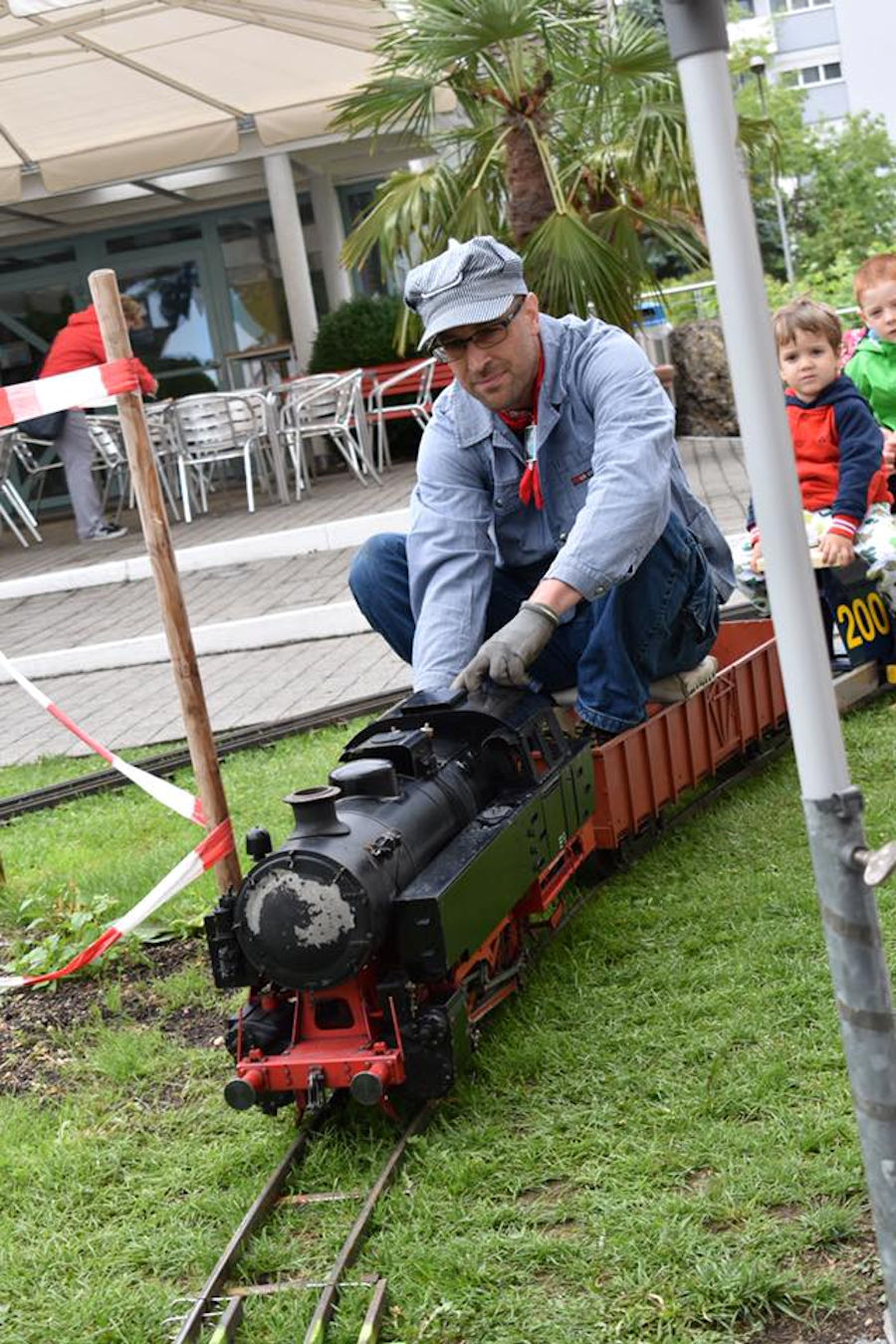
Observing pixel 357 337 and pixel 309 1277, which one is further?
pixel 357 337

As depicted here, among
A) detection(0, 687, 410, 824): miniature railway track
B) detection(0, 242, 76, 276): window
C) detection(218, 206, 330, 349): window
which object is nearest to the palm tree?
detection(0, 687, 410, 824): miniature railway track

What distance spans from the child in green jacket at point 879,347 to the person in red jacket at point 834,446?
1.21 ft

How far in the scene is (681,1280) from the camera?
10.5 ft

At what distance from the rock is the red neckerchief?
1299cm

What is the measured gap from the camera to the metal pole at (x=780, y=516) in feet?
7.85

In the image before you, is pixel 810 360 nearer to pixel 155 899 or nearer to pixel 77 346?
pixel 155 899

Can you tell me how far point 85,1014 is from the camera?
537 cm

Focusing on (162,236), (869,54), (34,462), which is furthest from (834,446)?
(869,54)

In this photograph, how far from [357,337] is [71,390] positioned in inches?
528

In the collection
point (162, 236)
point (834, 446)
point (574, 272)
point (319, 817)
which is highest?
point (162, 236)

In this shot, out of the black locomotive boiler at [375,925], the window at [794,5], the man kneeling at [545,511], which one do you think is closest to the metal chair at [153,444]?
the man kneeling at [545,511]

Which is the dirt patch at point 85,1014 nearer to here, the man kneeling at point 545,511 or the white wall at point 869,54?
the man kneeling at point 545,511

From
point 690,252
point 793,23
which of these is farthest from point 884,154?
point 690,252

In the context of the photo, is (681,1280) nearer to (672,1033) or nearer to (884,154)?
(672,1033)
